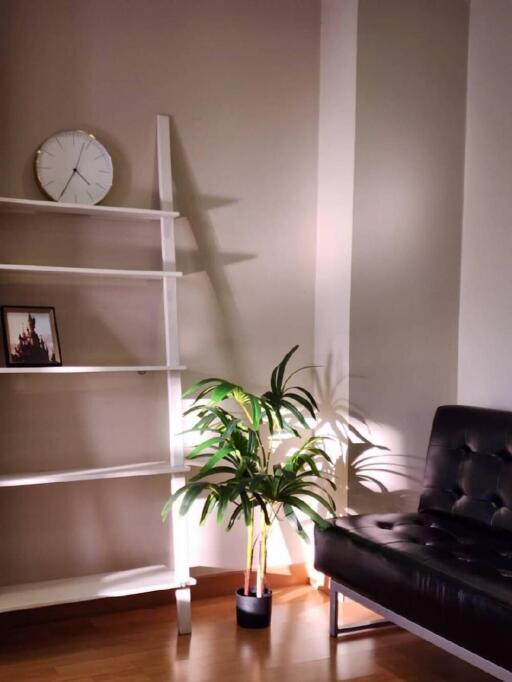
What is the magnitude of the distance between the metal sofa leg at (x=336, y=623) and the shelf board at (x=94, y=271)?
1334 millimetres

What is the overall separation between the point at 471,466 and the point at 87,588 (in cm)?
154

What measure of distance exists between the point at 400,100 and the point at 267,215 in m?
0.77

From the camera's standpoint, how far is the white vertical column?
10.2 ft

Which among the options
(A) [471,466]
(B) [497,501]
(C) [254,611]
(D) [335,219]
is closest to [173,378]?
(C) [254,611]

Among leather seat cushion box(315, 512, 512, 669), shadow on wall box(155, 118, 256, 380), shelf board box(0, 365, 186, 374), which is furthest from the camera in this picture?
shadow on wall box(155, 118, 256, 380)

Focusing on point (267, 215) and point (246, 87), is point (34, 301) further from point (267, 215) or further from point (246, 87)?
point (246, 87)

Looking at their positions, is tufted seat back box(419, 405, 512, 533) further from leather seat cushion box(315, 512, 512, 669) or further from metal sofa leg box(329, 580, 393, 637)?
metal sofa leg box(329, 580, 393, 637)

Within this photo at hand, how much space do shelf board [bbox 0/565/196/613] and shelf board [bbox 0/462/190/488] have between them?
0.38 metres

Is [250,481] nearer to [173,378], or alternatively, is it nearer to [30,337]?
[173,378]

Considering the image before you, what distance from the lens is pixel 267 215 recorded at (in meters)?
3.61

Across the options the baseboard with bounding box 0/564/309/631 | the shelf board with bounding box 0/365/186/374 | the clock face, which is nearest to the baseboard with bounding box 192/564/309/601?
the baseboard with bounding box 0/564/309/631

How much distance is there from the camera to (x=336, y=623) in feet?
9.95

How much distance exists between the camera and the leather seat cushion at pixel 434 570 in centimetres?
225

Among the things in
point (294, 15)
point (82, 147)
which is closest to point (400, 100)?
point (294, 15)
